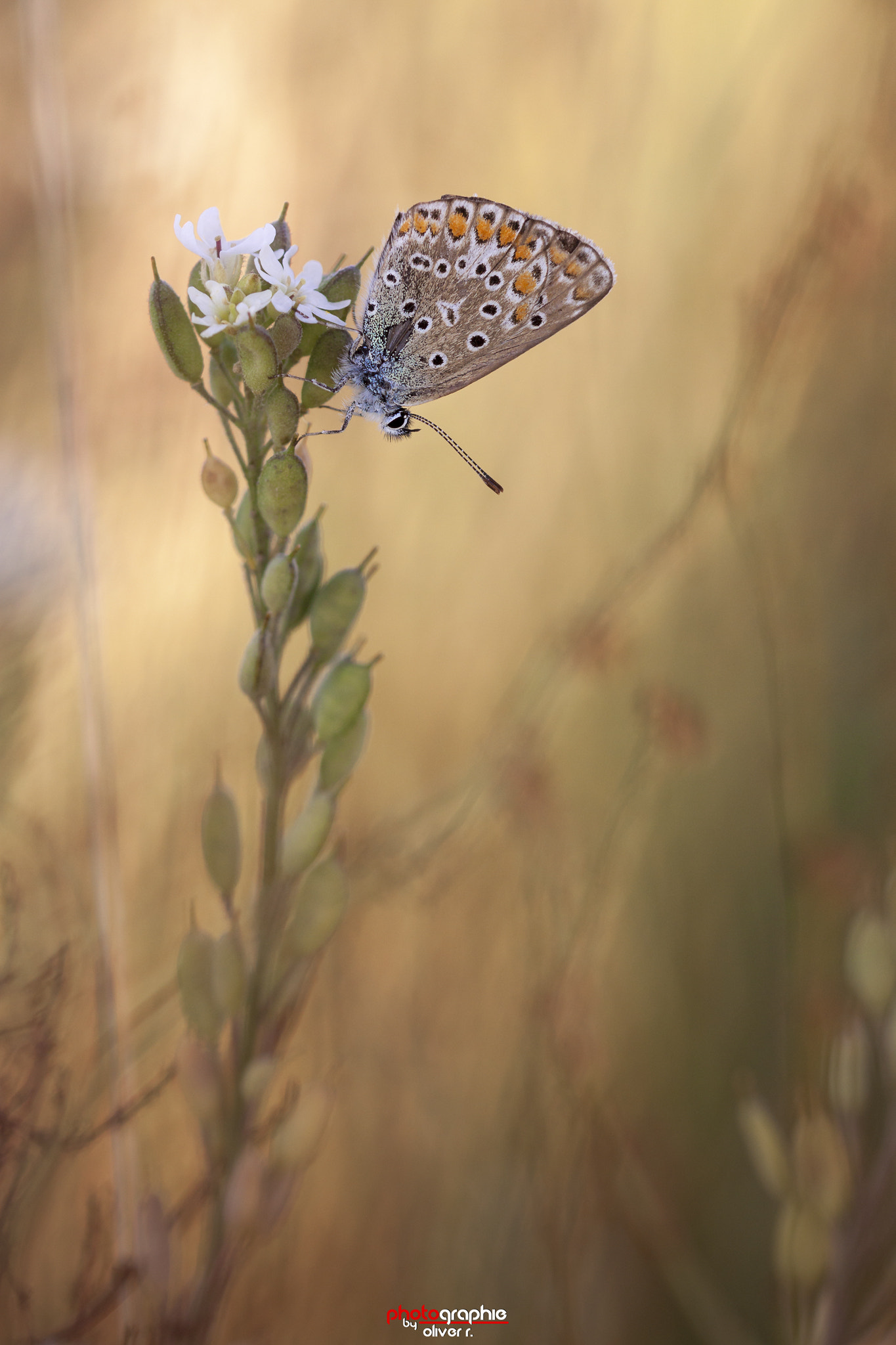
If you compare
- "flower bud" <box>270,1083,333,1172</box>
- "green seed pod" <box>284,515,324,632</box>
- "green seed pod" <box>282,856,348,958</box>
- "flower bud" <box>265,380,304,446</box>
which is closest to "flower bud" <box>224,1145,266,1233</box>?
"flower bud" <box>270,1083,333,1172</box>

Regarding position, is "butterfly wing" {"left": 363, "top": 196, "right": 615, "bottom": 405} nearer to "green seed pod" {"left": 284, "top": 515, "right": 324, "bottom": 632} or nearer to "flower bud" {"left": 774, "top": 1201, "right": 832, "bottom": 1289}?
"green seed pod" {"left": 284, "top": 515, "right": 324, "bottom": 632}

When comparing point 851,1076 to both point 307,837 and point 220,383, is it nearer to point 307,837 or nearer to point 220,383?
point 307,837

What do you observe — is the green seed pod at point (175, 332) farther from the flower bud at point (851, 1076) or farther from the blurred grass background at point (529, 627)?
the flower bud at point (851, 1076)

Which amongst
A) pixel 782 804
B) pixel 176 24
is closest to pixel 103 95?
pixel 176 24

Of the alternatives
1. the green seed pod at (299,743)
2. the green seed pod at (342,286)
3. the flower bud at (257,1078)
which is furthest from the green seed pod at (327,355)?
the flower bud at (257,1078)

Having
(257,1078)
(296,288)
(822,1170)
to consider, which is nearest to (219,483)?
(296,288)
